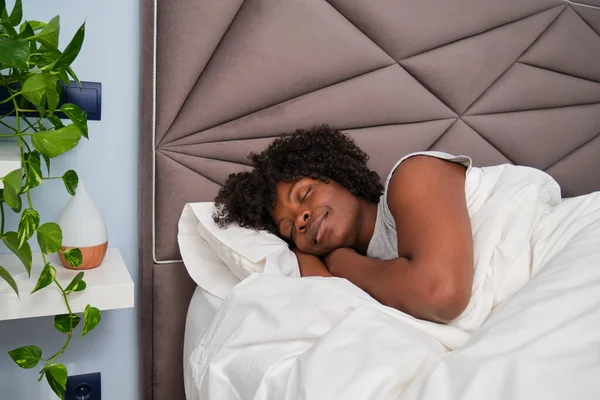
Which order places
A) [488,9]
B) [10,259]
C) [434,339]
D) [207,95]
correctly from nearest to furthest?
[434,339] → [10,259] → [207,95] → [488,9]

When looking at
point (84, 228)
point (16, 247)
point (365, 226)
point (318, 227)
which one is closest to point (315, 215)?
point (318, 227)

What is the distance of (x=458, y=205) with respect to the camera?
1063 millimetres

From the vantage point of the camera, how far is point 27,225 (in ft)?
2.86

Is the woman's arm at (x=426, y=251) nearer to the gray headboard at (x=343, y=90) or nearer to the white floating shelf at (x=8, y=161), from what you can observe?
the gray headboard at (x=343, y=90)

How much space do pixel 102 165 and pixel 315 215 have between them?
1.81 feet

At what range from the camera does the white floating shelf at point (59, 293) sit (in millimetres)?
992

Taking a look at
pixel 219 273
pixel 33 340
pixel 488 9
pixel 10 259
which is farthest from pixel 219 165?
pixel 488 9

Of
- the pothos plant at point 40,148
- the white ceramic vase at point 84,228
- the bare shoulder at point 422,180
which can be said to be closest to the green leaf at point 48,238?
the pothos plant at point 40,148

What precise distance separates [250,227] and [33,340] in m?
0.62

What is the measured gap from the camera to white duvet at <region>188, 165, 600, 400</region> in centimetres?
64

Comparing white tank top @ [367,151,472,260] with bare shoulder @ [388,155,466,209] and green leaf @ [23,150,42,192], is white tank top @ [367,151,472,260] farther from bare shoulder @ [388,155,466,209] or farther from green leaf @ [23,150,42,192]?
green leaf @ [23,150,42,192]

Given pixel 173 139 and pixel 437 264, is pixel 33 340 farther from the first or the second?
pixel 437 264

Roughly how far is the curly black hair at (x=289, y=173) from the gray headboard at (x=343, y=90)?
70mm

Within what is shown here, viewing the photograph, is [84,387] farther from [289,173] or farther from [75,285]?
[289,173]
